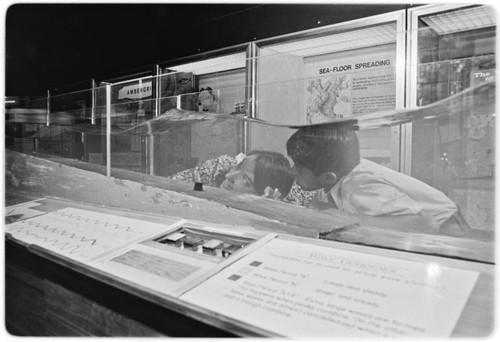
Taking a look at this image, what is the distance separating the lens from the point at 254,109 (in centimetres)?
147

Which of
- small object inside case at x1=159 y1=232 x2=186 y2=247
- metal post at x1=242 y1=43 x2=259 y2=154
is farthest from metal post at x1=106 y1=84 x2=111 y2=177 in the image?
metal post at x1=242 y1=43 x2=259 y2=154

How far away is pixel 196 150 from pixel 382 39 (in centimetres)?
77

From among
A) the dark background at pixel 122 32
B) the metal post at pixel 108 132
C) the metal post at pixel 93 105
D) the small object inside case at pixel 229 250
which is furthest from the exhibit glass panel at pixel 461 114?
the metal post at pixel 93 105

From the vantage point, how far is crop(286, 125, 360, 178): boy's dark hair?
1.29 metres

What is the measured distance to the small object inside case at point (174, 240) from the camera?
1.49m

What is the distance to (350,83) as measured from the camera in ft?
4.21

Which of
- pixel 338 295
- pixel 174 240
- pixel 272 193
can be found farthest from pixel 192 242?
pixel 338 295

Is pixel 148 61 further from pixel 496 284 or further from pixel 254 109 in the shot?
pixel 496 284

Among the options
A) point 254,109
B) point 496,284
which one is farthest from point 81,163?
point 496,284

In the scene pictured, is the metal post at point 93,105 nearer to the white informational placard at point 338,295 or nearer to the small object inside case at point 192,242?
the small object inside case at point 192,242

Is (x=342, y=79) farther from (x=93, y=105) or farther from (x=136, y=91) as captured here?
(x=93, y=105)

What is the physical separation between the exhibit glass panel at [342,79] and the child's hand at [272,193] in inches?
7.3

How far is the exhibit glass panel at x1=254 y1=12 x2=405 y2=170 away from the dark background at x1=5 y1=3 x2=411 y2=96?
3.0 inches

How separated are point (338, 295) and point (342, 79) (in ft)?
2.11
